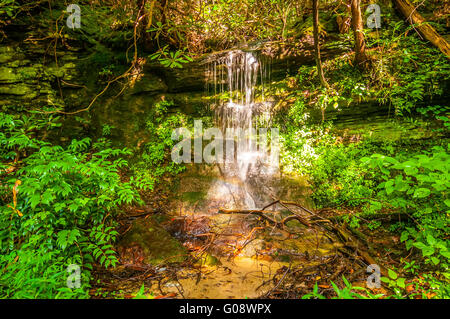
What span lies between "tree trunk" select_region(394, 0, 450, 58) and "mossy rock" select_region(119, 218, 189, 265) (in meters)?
6.70

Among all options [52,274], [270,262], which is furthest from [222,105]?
[52,274]

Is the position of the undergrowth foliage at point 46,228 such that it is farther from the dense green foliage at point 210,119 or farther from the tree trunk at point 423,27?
the tree trunk at point 423,27

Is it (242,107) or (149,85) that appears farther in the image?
(149,85)

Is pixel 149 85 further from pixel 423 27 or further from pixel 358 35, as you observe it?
pixel 423 27

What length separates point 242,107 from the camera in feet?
23.1

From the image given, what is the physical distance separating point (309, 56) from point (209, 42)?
12.6 feet

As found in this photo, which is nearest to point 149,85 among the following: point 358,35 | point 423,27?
point 358,35

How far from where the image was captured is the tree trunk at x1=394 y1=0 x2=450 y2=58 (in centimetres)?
467

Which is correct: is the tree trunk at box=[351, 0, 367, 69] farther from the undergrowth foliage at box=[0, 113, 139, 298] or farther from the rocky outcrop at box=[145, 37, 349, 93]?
the undergrowth foliage at box=[0, 113, 139, 298]

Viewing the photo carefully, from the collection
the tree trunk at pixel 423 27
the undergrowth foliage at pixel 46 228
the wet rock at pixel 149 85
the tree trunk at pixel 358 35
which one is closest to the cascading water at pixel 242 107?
the wet rock at pixel 149 85

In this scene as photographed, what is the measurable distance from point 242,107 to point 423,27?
471 cm

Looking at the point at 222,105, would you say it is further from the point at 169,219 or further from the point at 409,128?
the point at 409,128
